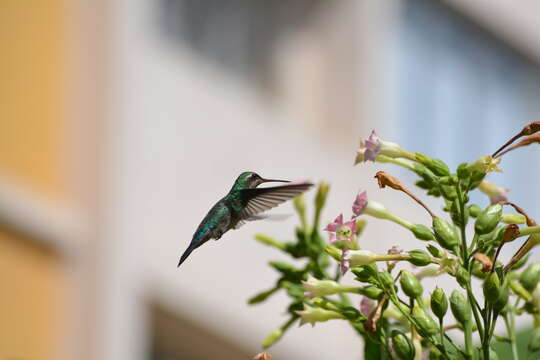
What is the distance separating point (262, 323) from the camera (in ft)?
27.7

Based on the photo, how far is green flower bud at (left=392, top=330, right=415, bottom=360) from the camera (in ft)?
4.13

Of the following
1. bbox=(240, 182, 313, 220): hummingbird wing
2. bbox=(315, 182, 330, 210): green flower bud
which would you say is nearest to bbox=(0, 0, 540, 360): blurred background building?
bbox=(315, 182, 330, 210): green flower bud

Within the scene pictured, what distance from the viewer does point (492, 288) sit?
1.24 metres

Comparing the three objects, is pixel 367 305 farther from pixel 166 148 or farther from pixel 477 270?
pixel 166 148

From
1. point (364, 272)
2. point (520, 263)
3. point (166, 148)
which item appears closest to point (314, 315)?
point (364, 272)

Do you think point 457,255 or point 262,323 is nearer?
point 457,255

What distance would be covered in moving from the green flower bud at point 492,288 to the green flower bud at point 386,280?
12cm

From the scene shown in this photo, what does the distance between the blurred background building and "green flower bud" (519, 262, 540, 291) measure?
15.5 feet

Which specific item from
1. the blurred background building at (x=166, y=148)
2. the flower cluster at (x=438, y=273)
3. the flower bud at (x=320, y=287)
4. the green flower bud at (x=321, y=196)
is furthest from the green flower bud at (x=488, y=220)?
the blurred background building at (x=166, y=148)

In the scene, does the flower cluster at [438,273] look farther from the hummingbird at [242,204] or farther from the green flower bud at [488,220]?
the hummingbird at [242,204]

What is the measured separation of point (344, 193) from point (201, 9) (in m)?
1.89

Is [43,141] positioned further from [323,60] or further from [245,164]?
[323,60]

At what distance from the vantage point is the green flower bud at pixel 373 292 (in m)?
1.35

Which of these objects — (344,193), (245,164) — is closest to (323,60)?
(344,193)
